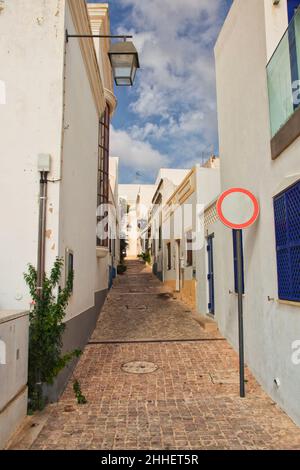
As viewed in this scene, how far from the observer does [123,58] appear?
6.07 meters

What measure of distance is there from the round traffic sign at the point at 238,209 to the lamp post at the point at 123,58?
2.61 meters

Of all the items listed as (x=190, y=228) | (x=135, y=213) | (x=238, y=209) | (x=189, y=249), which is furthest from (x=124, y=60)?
(x=135, y=213)

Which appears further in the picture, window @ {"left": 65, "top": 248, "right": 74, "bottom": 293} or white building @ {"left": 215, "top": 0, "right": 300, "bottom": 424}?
window @ {"left": 65, "top": 248, "right": 74, "bottom": 293}

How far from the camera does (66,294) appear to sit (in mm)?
5359

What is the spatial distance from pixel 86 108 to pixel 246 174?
154 inches

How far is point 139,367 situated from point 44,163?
396 cm

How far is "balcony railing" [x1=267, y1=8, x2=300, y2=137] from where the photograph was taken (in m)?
4.71

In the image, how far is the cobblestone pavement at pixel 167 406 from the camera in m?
4.05

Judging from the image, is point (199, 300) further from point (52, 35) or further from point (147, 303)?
point (52, 35)

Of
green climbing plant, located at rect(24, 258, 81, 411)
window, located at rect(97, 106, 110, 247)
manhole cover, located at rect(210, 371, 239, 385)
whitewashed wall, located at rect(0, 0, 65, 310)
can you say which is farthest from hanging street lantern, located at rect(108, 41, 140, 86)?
manhole cover, located at rect(210, 371, 239, 385)

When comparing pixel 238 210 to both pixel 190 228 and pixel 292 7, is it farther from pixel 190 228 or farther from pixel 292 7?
pixel 190 228

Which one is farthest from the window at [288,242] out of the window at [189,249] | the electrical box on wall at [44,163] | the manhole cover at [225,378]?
the window at [189,249]

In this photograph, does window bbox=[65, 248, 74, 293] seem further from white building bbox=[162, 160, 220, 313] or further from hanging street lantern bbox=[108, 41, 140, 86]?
white building bbox=[162, 160, 220, 313]

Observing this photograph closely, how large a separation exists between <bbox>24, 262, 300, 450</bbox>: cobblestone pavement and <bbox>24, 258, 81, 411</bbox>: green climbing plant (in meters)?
0.38
